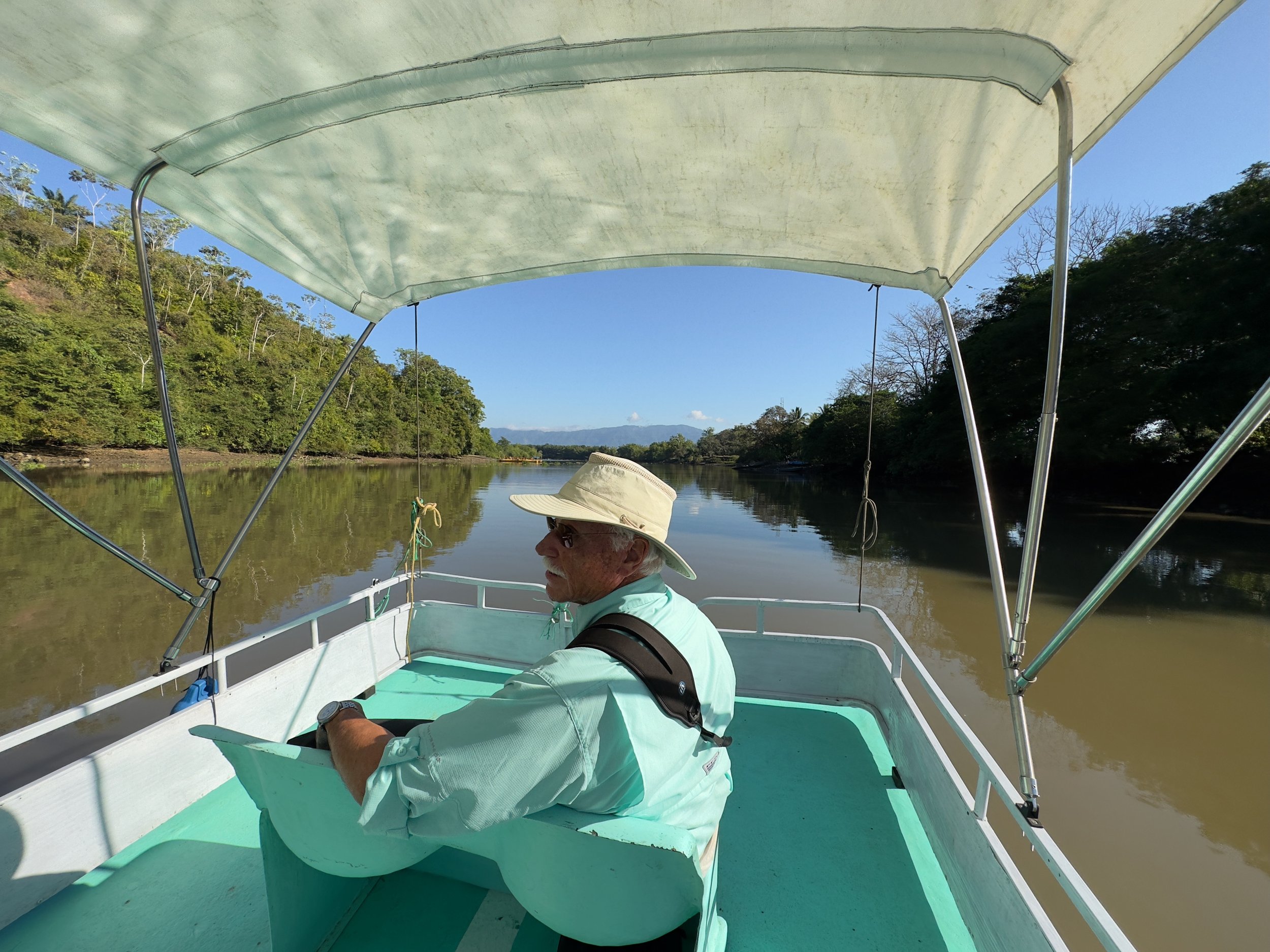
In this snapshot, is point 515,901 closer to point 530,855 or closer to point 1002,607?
point 530,855

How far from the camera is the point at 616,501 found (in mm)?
1146

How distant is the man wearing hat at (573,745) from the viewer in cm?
80

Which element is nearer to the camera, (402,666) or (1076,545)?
(402,666)

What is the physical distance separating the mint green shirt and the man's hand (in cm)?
7

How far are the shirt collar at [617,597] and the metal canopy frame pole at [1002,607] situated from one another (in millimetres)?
920

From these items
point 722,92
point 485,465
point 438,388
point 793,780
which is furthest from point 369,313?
point 438,388

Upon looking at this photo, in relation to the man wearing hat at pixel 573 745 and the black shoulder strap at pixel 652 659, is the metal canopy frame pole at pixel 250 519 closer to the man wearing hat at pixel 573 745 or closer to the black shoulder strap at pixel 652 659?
the man wearing hat at pixel 573 745

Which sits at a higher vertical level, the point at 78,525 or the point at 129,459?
the point at 78,525

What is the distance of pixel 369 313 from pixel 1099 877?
5.04 m

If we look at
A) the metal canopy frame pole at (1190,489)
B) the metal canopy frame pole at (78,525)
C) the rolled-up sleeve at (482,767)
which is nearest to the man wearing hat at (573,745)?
the rolled-up sleeve at (482,767)

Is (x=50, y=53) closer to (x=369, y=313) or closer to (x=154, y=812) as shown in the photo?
(x=369, y=313)

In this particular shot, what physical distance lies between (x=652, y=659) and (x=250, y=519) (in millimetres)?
1951

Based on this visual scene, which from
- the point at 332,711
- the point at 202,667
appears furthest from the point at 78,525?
the point at 332,711

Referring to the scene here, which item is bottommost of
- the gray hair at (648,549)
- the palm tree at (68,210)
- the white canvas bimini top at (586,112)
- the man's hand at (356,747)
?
the man's hand at (356,747)
